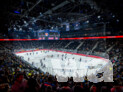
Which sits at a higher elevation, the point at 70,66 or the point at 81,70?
the point at 81,70

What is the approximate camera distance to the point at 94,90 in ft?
8.70

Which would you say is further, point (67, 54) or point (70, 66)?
point (67, 54)

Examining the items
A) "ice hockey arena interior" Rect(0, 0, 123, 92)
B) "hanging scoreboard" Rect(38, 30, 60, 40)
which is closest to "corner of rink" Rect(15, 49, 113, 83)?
"ice hockey arena interior" Rect(0, 0, 123, 92)

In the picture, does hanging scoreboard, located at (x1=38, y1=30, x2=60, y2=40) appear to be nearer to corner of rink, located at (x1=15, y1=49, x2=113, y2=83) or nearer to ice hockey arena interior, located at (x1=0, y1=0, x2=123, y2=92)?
ice hockey arena interior, located at (x1=0, y1=0, x2=123, y2=92)

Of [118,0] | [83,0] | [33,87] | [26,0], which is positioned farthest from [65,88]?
[26,0]

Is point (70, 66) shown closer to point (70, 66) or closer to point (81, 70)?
point (70, 66)

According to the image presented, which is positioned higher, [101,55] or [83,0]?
[83,0]

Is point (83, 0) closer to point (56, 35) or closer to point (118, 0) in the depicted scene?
Result: point (118, 0)

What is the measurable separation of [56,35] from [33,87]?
62.4 feet

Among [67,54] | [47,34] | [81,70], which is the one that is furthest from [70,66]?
[67,54]

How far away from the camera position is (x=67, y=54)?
24.7 m

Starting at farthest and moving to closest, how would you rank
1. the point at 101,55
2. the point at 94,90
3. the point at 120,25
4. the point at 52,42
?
1. the point at 52,42
2. the point at 120,25
3. the point at 101,55
4. the point at 94,90

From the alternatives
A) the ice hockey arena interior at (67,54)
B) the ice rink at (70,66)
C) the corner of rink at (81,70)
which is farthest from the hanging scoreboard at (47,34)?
the corner of rink at (81,70)

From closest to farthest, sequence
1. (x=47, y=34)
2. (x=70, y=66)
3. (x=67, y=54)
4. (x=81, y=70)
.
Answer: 1. (x=81, y=70)
2. (x=70, y=66)
3. (x=47, y=34)
4. (x=67, y=54)
